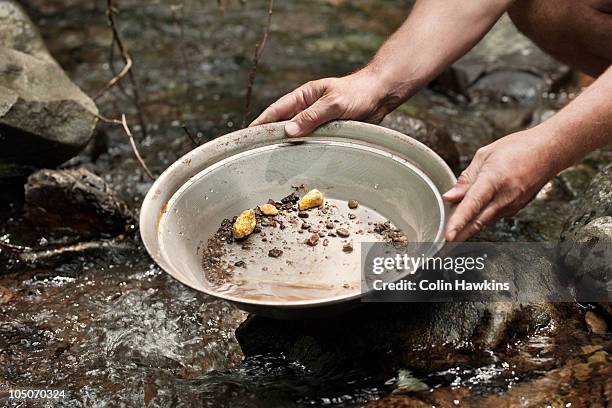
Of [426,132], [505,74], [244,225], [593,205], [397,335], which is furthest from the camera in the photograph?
[505,74]

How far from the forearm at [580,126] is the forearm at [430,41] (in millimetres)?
751

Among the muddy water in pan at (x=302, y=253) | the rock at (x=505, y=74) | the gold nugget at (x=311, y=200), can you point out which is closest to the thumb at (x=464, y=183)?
the muddy water in pan at (x=302, y=253)

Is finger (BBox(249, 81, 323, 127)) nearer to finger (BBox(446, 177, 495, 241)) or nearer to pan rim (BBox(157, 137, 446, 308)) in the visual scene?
pan rim (BBox(157, 137, 446, 308))

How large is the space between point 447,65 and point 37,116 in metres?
2.04

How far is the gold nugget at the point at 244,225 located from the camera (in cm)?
260

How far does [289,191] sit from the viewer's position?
2.82m

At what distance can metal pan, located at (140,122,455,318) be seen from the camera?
2.40 m

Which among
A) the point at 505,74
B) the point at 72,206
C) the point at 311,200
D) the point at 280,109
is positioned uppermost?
the point at 505,74

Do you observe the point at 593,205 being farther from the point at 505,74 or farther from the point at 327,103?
the point at 505,74

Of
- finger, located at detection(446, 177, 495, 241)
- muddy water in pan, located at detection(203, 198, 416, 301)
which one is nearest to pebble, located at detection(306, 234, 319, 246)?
muddy water in pan, located at detection(203, 198, 416, 301)

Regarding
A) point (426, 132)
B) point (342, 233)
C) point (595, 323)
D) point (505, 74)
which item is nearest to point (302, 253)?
point (342, 233)

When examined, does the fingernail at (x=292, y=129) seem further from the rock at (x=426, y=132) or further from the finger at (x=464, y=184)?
the rock at (x=426, y=132)

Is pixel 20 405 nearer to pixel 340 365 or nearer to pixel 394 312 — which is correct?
pixel 340 365

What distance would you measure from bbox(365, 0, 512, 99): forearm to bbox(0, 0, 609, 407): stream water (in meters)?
0.87
